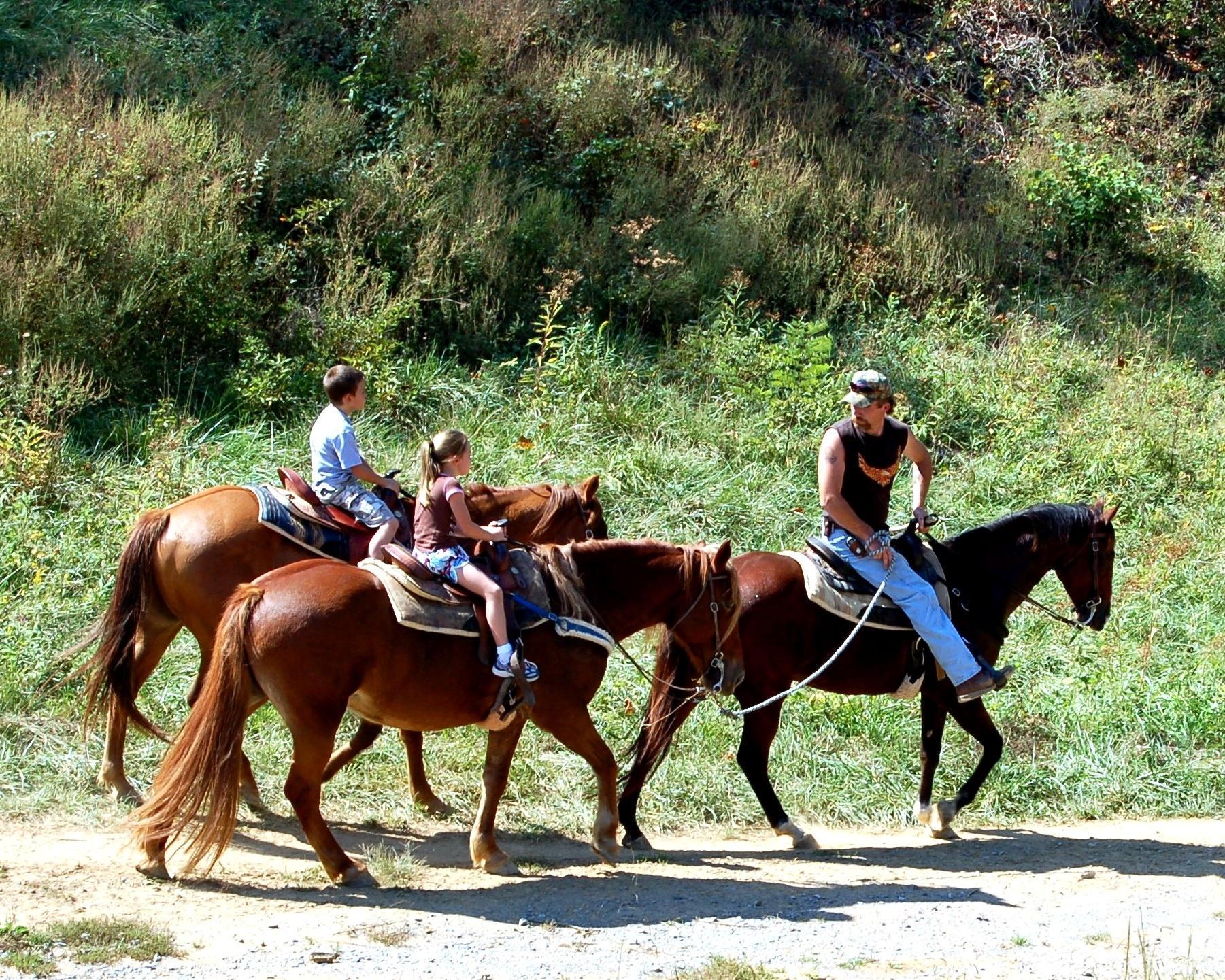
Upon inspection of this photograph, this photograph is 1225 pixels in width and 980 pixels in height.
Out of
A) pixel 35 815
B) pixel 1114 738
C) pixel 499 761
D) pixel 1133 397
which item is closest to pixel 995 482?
pixel 1133 397

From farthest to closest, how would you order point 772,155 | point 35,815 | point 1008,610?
point 772,155 → point 1008,610 → point 35,815

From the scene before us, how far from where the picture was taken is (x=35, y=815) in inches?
A: 291

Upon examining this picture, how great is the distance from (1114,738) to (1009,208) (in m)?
9.06

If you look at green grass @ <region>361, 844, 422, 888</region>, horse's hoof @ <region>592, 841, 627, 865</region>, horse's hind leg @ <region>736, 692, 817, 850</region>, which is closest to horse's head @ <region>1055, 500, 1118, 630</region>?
horse's hind leg @ <region>736, 692, 817, 850</region>

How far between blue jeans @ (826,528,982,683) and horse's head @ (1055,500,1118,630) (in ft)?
3.83

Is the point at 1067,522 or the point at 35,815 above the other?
the point at 1067,522

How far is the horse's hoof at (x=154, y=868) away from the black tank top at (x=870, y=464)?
4.09 metres

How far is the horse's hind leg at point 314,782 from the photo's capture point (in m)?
6.28

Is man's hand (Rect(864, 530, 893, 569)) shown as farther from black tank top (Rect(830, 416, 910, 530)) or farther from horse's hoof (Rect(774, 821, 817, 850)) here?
horse's hoof (Rect(774, 821, 817, 850))

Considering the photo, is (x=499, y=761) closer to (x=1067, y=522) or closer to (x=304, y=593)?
(x=304, y=593)

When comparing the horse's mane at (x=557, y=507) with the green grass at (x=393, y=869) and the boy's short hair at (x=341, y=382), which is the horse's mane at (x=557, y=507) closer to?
the boy's short hair at (x=341, y=382)

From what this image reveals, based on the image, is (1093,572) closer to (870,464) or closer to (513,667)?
(870,464)

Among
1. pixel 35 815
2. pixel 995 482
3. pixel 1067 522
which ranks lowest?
pixel 35 815

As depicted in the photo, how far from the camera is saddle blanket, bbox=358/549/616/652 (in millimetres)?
6461
